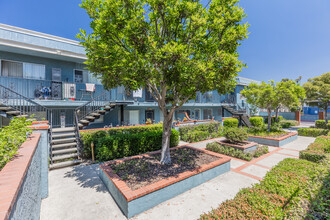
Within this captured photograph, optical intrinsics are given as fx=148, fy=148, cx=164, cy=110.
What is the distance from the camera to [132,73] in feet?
16.6

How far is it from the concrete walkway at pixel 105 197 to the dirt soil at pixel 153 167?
709 millimetres

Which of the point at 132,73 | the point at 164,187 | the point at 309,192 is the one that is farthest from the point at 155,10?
the point at 309,192

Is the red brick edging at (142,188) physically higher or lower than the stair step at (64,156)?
higher

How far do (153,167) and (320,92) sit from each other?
72.9 ft

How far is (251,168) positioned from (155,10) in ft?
24.8

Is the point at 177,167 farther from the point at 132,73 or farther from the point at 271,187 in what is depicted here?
the point at 132,73

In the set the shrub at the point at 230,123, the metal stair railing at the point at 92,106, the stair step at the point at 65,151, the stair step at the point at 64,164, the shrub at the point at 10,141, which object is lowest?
the stair step at the point at 64,164

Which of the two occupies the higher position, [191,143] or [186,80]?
[186,80]

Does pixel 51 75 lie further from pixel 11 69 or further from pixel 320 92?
pixel 320 92

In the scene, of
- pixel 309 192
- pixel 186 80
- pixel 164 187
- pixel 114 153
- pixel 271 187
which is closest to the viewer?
pixel 309 192

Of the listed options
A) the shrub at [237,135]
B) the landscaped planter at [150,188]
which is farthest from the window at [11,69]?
the shrub at [237,135]

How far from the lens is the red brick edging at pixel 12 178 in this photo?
1479 millimetres

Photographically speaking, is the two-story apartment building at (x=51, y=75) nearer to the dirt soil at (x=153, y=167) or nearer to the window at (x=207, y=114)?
the dirt soil at (x=153, y=167)

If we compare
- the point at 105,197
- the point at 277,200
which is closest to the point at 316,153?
the point at 277,200
